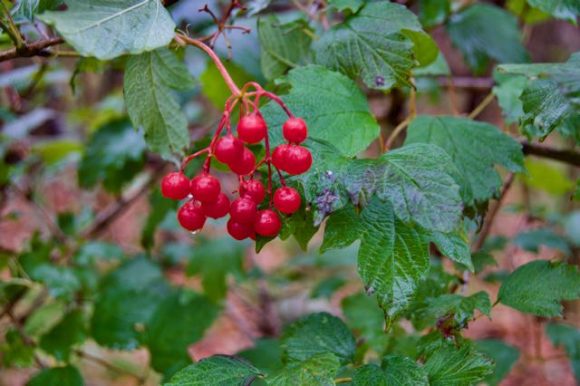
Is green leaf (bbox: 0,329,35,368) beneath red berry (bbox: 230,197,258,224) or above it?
beneath

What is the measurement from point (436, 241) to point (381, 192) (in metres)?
0.14

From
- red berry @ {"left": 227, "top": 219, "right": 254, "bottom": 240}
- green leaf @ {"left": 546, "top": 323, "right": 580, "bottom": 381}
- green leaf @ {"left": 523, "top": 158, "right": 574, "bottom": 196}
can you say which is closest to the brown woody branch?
red berry @ {"left": 227, "top": 219, "right": 254, "bottom": 240}

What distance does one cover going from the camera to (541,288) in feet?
3.04

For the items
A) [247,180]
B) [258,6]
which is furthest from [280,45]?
[247,180]

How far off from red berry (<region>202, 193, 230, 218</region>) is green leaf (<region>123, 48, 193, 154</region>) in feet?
0.57

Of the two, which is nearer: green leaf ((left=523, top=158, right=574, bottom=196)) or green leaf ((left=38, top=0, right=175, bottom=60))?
green leaf ((left=38, top=0, right=175, bottom=60))

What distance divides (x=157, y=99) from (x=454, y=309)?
58 cm

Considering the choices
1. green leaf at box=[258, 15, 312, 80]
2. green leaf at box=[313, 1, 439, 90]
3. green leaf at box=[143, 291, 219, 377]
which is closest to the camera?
green leaf at box=[313, 1, 439, 90]

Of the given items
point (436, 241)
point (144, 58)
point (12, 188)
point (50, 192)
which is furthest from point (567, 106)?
point (50, 192)

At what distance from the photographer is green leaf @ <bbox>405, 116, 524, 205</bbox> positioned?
0.95 meters

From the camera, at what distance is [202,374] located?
2.67 ft

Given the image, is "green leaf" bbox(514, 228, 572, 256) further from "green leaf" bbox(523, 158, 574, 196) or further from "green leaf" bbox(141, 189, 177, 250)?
"green leaf" bbox(141, 189, 177, 250)

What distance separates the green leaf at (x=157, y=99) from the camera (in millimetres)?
888

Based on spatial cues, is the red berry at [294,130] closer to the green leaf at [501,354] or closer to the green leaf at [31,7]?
the green leaf at [31,7]
